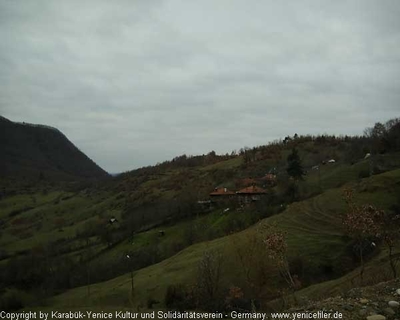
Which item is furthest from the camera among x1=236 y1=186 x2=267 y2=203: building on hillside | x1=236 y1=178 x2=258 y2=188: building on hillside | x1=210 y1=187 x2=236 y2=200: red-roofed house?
x1=236 y1=178 x2=258 y2=188: building on hillside

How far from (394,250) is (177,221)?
74291 mm

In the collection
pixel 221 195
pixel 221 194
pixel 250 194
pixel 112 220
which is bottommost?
pixel 112 220

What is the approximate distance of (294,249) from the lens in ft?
166

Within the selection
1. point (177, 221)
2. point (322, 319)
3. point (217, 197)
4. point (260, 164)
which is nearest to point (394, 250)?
point (322, 319)

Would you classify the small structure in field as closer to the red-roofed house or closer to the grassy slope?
the red-roofed house

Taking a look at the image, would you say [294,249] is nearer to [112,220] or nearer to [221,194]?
[221,194]

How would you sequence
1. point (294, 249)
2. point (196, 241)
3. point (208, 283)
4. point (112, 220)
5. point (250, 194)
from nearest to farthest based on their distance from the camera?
point (208, 283) < point (294, 249) < point (196, 241) < point (250, 194) < point (112, 220)

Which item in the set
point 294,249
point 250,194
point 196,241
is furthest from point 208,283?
point 250,194

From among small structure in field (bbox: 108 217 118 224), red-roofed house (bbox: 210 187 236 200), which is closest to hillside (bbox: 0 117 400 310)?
small structure in field (bbox: 108 217 118 224)

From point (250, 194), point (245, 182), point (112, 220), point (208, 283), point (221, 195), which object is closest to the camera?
point (208, 283)

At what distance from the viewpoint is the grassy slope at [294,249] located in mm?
49250

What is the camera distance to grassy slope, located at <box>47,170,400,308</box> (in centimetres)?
4925

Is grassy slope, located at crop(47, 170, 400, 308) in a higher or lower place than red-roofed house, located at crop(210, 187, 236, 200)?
lower

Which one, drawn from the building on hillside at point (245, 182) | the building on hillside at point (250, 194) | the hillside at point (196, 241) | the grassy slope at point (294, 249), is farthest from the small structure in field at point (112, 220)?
the grassy slope at point (294, 249)
